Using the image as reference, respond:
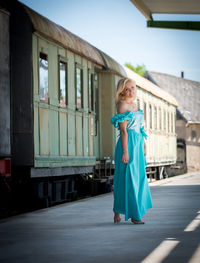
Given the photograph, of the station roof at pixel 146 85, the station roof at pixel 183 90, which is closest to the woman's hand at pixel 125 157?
the station roof at pixel 146 85

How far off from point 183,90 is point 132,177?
46.2 meters

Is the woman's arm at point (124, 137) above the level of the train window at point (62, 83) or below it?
below

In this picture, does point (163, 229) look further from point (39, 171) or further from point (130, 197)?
point (39, 171)

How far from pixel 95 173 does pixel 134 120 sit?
8.42 metres

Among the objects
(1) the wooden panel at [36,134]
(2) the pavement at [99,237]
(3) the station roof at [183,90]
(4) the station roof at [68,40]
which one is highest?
(3) the station roof at [183,90]

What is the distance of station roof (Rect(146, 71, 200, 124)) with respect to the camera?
47.2 metres

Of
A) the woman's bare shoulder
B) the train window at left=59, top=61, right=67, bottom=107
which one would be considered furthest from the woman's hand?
the train window at left=59, top=61, right=67, bottom=107

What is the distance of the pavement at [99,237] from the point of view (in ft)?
16.8

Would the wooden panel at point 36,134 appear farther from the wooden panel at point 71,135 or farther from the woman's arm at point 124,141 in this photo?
the woman's arm at point 124,141

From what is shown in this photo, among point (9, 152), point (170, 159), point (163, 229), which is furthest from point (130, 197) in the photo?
point (170, 159)

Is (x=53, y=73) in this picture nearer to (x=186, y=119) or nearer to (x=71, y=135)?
(x=71, y=135)

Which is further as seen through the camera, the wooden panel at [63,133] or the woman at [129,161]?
the wooden panel at [63,133]

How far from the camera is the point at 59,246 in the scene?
5832 mm

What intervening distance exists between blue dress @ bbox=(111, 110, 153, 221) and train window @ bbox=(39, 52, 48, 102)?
13.0 ft
